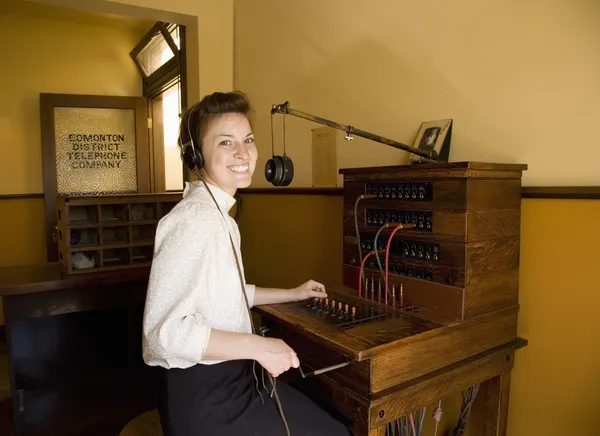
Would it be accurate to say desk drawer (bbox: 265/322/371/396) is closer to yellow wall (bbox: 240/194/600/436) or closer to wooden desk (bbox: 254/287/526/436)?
wooden desk (bbox: 254/287/526/436)

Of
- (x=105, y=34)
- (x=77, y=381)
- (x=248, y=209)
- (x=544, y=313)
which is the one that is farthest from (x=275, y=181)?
(x=105, y=34)

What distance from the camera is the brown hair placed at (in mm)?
1277

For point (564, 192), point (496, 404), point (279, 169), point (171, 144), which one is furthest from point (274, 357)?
point (171, 144)

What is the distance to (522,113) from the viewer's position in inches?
52.2

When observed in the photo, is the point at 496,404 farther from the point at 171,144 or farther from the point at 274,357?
the point at 171,144

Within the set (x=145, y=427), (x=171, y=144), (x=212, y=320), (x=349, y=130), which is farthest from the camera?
(x=171, y=144)

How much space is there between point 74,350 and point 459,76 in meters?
2.51

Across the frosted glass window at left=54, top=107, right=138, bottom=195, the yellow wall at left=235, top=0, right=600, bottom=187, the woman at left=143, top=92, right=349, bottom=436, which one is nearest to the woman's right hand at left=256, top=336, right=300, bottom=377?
the woman at left=143, top=92, right=349, bottom=436

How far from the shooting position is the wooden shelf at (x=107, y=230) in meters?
2.21

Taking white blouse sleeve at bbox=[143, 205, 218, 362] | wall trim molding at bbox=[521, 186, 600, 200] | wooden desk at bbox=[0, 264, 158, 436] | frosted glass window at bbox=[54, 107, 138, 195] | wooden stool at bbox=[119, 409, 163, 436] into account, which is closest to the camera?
white blouse sleeve at bbox=[143, 205, 218, 362]

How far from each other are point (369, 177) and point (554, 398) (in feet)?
2.70

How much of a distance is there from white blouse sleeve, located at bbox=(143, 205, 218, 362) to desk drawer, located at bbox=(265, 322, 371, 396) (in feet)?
1.08

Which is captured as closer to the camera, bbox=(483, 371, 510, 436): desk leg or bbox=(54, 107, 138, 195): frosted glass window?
bbox=(483, 371, 510, 436): desk leg

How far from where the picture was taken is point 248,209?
2.72 m
